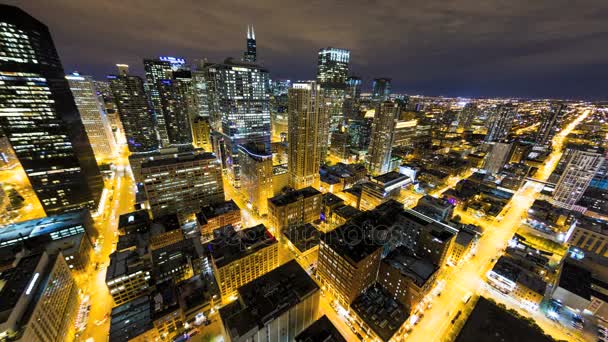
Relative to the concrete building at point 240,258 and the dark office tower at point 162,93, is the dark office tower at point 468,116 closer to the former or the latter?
the concrete building at point 240,258

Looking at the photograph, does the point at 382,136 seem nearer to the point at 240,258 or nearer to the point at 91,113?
the point at 240,258

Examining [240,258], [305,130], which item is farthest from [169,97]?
[240,258]

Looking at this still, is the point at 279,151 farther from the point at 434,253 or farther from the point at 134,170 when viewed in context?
the point at 434,253

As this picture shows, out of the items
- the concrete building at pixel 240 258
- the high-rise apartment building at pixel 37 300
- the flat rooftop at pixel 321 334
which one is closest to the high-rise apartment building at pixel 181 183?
the high-rise apartment building at pixel 37 300

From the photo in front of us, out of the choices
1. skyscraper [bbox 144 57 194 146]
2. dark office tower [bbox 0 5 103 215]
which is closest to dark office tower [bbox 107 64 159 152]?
skyscraper [bbox 144 57 194 146]

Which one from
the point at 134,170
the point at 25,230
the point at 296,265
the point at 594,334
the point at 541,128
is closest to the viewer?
the point at 594,334

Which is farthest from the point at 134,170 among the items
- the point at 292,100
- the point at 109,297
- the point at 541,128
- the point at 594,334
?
the point at 541,128

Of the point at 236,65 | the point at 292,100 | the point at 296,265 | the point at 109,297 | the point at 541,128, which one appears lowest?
the point at 109,297
